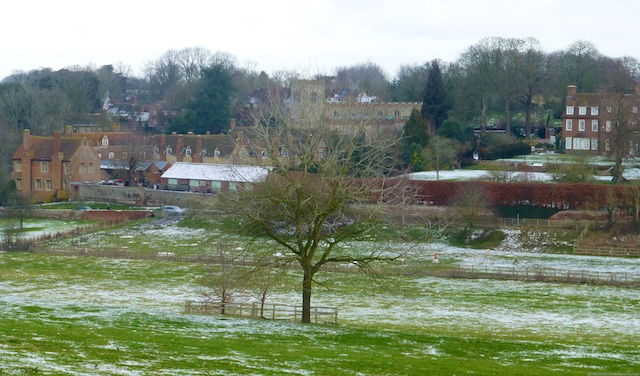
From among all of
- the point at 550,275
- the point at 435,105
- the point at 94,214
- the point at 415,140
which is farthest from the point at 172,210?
the point at 550,275

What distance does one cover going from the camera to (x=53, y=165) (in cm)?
8375

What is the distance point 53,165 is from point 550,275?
49.8 meters

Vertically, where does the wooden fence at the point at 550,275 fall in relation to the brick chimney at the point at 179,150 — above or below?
Answer: below

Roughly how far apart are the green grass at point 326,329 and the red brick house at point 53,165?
30.8 metres

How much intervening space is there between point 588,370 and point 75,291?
88.7 feet

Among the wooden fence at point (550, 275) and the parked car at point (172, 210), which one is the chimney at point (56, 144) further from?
the wooden fence at point (550, 275)

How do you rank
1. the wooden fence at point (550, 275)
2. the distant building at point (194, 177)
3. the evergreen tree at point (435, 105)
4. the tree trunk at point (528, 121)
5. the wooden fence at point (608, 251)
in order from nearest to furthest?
the wooden fence at point (550, 275) → the wooden fence at point (608, 251) → the distant building at point (194, 177) → the evergreen tree at point (435, 105) → the tree trunk at point (528, 121)

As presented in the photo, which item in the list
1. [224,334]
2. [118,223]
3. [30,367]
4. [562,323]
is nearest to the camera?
[30,367]

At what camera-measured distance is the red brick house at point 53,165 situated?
83.6 m

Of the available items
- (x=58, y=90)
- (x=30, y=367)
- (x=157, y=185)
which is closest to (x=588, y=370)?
(x=30, y=367)

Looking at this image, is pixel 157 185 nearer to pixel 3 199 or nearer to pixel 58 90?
pixel 3 199

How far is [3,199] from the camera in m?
79.4

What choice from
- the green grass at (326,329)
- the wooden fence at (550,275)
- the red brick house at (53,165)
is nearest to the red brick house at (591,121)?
the wooden fence at (550,275)

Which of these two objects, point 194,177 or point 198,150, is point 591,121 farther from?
point 198,150
